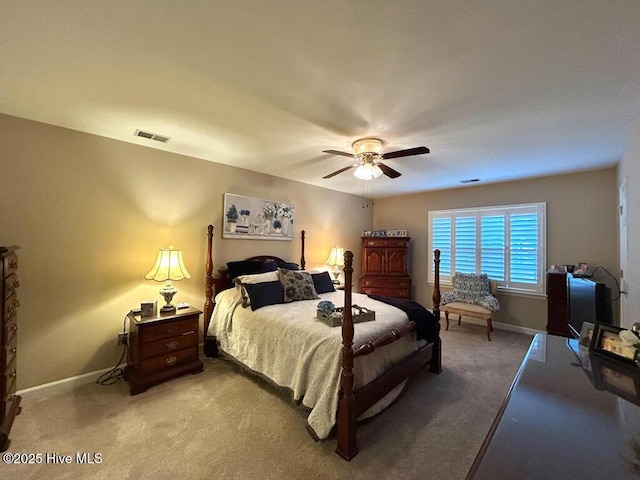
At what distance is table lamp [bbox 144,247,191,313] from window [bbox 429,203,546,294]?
14.9 ft

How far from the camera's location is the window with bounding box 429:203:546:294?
424cm

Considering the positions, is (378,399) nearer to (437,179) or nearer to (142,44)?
(142,44)

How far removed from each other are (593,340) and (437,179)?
10.9ft

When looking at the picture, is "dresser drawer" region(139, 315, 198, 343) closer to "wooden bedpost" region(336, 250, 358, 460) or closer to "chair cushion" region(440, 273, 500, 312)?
"wooden bedpost" region(336, 250, 358, 460)

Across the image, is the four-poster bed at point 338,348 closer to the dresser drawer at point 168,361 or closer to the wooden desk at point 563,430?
the dresser drawer at point 168,361

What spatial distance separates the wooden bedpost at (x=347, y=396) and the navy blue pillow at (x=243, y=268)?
2.06 metres

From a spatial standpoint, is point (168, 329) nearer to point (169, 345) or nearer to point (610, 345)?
point (169, 345)

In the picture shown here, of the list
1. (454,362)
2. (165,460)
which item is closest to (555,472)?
(165,460)

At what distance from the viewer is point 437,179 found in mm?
4371

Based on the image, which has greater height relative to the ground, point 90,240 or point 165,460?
point 90,240

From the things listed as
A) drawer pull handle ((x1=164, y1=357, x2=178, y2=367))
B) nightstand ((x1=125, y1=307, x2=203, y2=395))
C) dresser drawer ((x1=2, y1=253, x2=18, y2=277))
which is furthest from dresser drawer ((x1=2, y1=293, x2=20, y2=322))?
drawer pull handle ((x1=164, y1=357, x2=178, y2=367))

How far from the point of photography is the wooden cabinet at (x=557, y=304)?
3.58 metres

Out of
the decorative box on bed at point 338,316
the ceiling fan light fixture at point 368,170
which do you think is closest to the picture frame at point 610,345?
the decorative box on bed at point 338,316

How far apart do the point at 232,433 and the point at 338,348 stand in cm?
104
